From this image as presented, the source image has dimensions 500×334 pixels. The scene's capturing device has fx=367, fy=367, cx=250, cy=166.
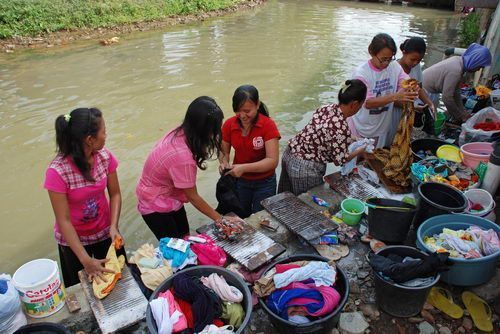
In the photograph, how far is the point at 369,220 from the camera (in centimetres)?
328

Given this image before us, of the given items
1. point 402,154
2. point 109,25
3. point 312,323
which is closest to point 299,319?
point 312,323

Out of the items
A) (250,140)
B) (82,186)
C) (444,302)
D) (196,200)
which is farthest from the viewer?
(250,140)

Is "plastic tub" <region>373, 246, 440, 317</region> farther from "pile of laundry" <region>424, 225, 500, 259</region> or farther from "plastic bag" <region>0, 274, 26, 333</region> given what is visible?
"plastic bag" <region>0, 274, 26, 333</region>

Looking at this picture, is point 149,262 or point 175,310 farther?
point 149,262

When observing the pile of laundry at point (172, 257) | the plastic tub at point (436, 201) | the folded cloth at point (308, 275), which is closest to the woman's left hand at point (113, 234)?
the pile of laundry at point (172, 257)

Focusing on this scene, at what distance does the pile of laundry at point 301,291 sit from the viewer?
236cm

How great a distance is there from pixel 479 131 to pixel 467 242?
7.10ft

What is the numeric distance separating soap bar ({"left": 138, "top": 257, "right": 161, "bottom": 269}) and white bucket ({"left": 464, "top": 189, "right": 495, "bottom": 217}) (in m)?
2.77

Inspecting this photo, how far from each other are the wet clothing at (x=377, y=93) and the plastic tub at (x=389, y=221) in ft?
4.25

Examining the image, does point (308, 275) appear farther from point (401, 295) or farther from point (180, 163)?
point (180, 163)

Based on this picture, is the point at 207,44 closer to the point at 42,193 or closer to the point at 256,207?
the point at 42,193

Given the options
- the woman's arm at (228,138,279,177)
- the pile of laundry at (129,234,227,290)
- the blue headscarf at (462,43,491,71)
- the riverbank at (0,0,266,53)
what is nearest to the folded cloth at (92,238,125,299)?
the pile of laundry at (129,234,227,290)

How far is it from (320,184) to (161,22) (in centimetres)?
1529

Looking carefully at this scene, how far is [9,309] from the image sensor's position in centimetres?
222
